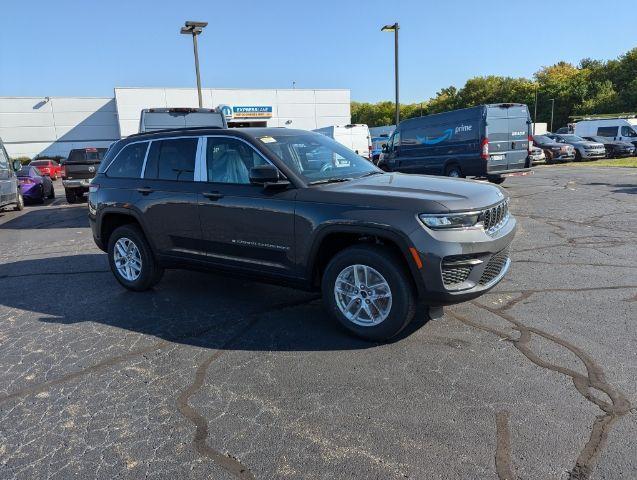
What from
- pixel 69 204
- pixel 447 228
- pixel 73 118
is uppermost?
pixel 73 118

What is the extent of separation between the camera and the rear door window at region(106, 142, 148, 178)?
5734 millimetres

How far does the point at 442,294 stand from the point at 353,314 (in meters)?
0.81

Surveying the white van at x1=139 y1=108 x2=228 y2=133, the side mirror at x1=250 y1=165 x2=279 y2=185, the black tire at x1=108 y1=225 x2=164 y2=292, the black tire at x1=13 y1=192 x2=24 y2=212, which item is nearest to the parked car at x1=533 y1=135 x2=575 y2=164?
the white van at x1=139 y1=108 x2=228 y2=133

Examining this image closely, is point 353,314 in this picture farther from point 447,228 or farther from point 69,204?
point 69,204

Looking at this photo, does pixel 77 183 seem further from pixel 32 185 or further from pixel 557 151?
pixel 557 151

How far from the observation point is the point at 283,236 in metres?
4.38

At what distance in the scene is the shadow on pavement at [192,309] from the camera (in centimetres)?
429

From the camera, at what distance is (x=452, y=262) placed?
12.2 feet

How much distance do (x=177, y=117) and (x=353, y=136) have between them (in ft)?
25.3

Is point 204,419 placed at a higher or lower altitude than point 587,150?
lower

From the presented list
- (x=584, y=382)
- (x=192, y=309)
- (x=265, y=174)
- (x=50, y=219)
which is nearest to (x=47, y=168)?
(x=50, y=219)

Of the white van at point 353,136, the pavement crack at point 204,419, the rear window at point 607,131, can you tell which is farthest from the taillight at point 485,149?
the rear window at point 607,131

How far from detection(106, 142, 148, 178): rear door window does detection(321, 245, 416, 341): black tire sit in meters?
2.91

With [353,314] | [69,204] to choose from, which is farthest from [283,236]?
[69,204]
